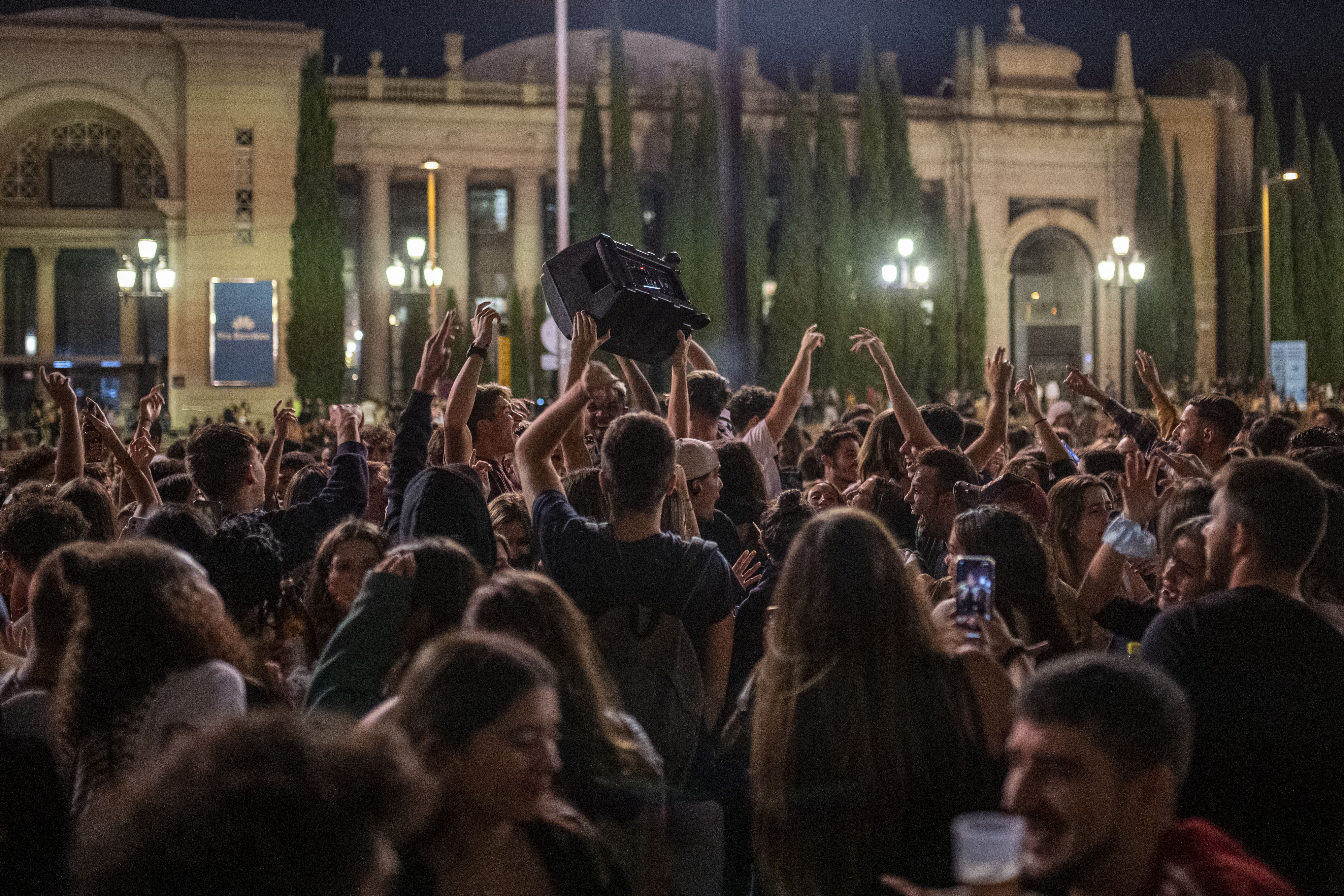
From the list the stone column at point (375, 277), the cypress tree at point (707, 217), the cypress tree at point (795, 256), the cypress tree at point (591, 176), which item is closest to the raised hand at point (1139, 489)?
the cypress tree at point (707, 217)

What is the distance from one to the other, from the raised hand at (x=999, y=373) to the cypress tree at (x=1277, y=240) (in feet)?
131

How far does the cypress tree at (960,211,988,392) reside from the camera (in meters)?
41.8

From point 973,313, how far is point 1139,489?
38597mm

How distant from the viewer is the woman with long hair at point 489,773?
7.62 ft

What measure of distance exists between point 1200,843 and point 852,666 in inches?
33.1

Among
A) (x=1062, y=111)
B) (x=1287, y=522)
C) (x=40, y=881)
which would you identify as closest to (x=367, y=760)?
(x=40, y=881)

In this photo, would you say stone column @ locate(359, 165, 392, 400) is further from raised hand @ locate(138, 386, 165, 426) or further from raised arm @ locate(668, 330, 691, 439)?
raised arm @ locate(668, 330, 691, 439)

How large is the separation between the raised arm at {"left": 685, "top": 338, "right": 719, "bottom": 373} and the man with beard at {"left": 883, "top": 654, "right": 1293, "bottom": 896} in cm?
542

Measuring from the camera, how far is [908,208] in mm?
40625

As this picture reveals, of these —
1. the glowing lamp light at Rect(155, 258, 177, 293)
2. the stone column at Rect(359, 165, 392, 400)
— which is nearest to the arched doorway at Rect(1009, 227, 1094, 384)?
the stone column at Rect(359, 165, 392, 400)

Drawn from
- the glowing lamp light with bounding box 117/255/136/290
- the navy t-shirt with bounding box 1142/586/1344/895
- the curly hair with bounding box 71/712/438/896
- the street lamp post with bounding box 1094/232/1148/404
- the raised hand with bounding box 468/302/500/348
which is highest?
the street lamp post with bounding box 1094/232/1148/404

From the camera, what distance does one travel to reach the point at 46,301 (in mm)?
38219

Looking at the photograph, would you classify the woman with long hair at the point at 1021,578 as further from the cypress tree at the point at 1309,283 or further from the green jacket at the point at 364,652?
the cypress tree at the point at 1309,283

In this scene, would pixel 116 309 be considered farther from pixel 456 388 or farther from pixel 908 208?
pixel 456 388
